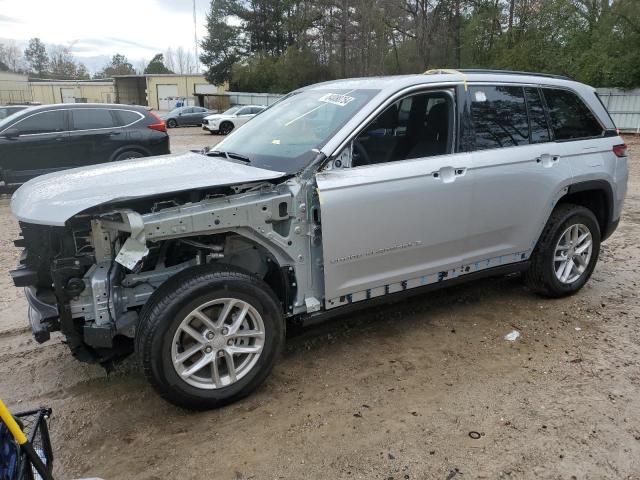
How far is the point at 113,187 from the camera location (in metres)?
2.87

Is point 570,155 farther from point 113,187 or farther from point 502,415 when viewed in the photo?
point 113,187

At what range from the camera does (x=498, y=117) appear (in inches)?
157

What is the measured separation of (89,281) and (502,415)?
2.47 meters

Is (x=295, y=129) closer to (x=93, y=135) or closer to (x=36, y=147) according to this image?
(x=93, y=135)

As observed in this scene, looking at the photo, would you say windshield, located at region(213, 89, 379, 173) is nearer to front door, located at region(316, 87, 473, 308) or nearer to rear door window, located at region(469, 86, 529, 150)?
front door, located at region(316, 87, 473, 308)

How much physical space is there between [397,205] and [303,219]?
26.1 inches

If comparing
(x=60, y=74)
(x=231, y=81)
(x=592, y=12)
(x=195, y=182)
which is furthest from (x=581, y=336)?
(x=60, y=74)

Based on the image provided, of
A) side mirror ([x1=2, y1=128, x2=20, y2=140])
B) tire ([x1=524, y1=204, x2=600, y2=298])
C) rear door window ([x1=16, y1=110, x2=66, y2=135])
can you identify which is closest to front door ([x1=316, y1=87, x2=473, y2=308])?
tire ([x1=524, y1=204, x2=600, y2=298])

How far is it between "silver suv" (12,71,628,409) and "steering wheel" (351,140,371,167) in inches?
0.6

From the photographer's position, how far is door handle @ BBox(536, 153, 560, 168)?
4.11 m

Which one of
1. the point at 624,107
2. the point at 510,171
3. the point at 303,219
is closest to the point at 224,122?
the point at 624,107

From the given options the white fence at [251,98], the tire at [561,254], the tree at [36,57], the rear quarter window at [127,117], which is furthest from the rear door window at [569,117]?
the tree at [36,57]

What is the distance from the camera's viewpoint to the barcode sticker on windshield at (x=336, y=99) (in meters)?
3.62

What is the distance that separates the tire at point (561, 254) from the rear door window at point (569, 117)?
0.64 m
